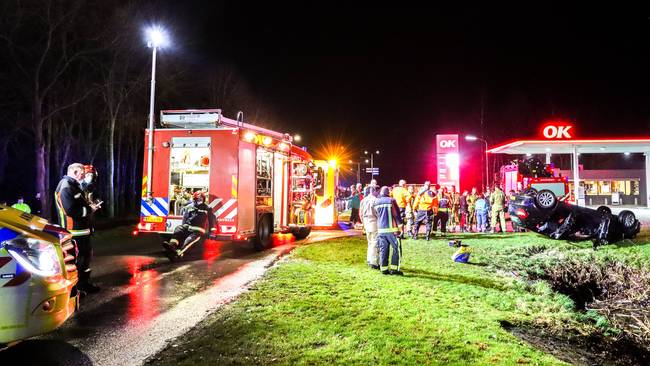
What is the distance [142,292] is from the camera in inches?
277

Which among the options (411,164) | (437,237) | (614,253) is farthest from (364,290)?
(411,164)

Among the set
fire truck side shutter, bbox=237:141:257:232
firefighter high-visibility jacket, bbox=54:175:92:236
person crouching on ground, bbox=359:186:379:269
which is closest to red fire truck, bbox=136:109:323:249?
fire truck side shutter, bbox=237:141:257:232

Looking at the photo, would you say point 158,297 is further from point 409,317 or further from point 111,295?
point 409,317

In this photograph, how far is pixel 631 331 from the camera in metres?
6.29

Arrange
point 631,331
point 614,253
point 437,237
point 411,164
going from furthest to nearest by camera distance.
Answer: point 411,164 < point 437,237 < point 614,253 < point 631,331

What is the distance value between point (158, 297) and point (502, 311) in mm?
4910

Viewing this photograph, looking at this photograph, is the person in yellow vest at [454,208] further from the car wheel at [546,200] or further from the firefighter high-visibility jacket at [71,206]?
the firefighter high-visibility jacket at [71,206]

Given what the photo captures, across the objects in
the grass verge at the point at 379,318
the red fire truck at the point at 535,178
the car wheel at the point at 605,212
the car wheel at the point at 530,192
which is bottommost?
the grass verge at the point at 379,318

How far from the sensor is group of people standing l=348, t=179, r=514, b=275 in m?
8.73

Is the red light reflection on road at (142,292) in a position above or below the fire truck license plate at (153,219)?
below

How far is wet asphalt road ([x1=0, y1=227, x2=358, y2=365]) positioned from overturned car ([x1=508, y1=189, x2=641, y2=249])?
7.34 meters

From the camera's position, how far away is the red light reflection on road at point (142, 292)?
5859mm

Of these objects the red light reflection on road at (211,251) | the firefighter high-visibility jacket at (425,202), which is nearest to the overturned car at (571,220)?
the firefighter high-visibility jacket at (425,202)

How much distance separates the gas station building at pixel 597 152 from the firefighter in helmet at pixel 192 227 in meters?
21.4
